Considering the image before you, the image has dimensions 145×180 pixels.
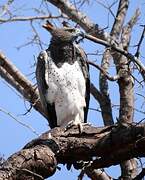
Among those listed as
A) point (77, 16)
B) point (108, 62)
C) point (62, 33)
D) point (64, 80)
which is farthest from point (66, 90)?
point (77, 16)

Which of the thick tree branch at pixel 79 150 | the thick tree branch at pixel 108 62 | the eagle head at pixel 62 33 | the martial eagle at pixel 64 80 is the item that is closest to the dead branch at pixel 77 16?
the thick tree branch at pixel 108 62

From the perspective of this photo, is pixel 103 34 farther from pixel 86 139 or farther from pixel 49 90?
pixel 86 139

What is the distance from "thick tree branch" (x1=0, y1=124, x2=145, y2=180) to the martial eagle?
4.83ft

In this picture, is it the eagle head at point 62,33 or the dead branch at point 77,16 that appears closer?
the eagle head at point 62,33

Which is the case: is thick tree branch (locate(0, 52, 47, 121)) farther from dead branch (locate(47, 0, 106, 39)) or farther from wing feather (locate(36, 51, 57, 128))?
dead branch (locate(47, 0, 106, 39))

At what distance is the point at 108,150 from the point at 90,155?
152 millimetres

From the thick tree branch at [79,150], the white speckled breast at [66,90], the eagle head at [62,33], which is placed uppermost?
the eagle head at [62,33]

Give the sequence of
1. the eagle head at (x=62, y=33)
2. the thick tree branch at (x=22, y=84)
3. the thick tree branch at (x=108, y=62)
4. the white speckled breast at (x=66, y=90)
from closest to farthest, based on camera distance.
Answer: the white speckled breast at (x=66, y=90), the eagle head at (x=62, y=33), the thick tree branch at (x=108, y=62), the thick tree branch at (x=22, y=84)

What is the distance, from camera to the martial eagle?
5312 millimetres

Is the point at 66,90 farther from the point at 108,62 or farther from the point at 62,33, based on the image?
the point at 108,62

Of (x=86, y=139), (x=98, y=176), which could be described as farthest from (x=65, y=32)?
(x=86, y=139)

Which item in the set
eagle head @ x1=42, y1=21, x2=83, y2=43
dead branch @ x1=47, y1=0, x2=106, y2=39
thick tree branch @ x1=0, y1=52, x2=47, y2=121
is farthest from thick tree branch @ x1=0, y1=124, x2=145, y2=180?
dead branch @ x1=47, y1=0, x2=106, y2=39

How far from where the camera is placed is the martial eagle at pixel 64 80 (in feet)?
17.4

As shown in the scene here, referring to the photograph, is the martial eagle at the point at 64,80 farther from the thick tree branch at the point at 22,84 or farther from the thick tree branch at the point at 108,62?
the thick tree branch at the point at 22,84
